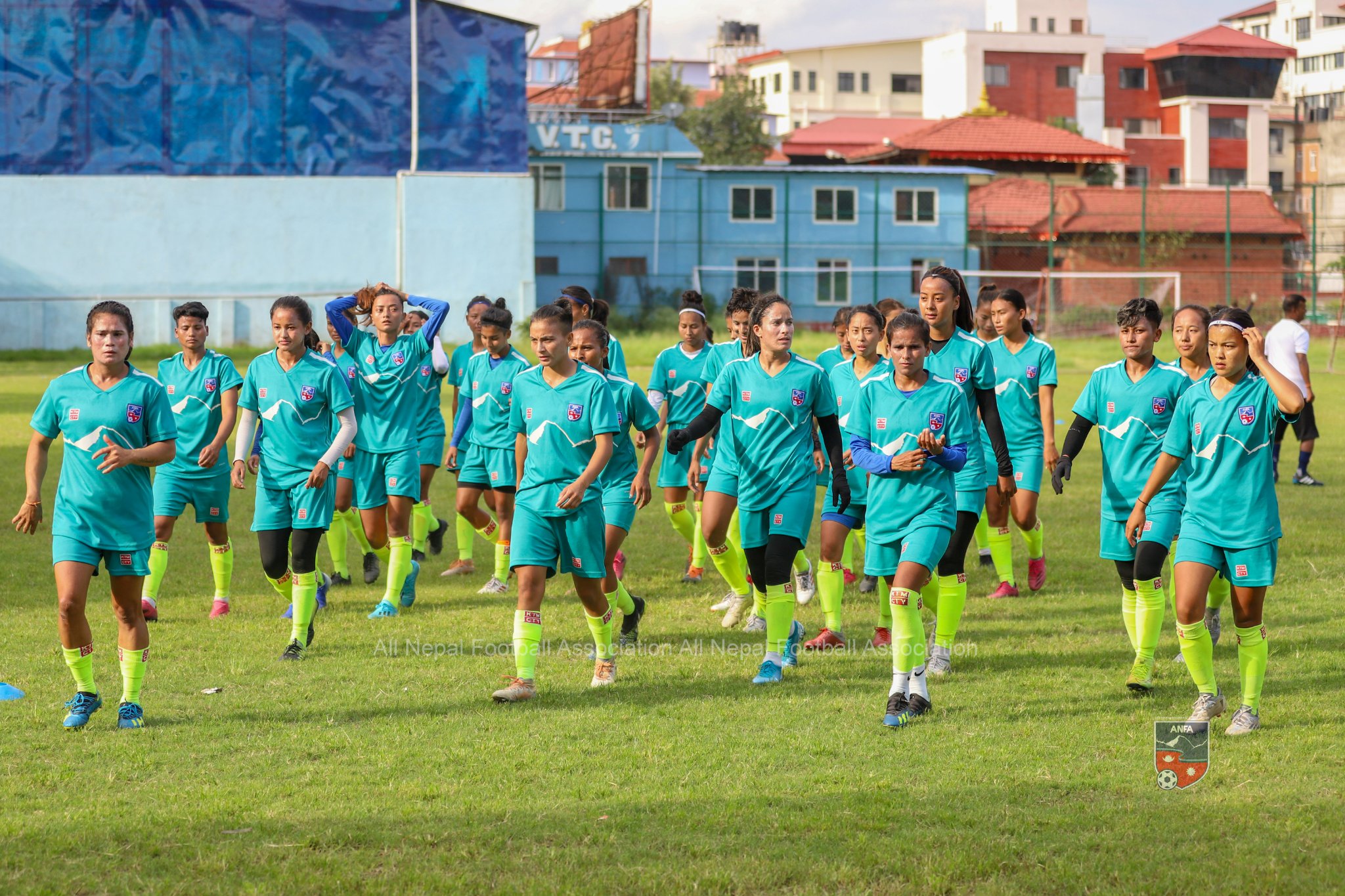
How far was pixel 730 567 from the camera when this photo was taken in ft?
29.6

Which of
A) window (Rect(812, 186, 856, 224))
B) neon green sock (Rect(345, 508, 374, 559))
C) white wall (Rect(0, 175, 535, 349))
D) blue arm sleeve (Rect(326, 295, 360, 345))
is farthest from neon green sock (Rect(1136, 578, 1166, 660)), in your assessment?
window (Rect(812, 186, 856, 224))

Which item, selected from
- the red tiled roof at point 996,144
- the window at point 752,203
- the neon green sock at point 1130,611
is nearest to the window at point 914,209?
the window at point 752,203

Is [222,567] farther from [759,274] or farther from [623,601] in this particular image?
[759,274]

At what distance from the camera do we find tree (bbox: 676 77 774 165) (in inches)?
2420

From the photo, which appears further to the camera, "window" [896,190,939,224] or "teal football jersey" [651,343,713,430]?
"window" [896,190,939,224]

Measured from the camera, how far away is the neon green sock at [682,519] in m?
10.6

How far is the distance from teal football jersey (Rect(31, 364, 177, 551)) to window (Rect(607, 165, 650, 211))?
137 feet

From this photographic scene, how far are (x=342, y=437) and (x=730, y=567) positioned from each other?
2550 mm

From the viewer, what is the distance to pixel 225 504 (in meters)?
9.38

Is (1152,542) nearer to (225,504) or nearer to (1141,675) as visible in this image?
(1141,675)

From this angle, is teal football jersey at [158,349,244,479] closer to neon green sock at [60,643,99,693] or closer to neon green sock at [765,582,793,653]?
neon green sock at [60,643,99,693]

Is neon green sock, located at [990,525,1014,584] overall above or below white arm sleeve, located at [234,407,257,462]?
below

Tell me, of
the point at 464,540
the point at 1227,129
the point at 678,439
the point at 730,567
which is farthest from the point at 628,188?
the point at 678,439

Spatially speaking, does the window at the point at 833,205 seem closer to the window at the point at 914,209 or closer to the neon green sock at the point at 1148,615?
the window at the point at 914,209
